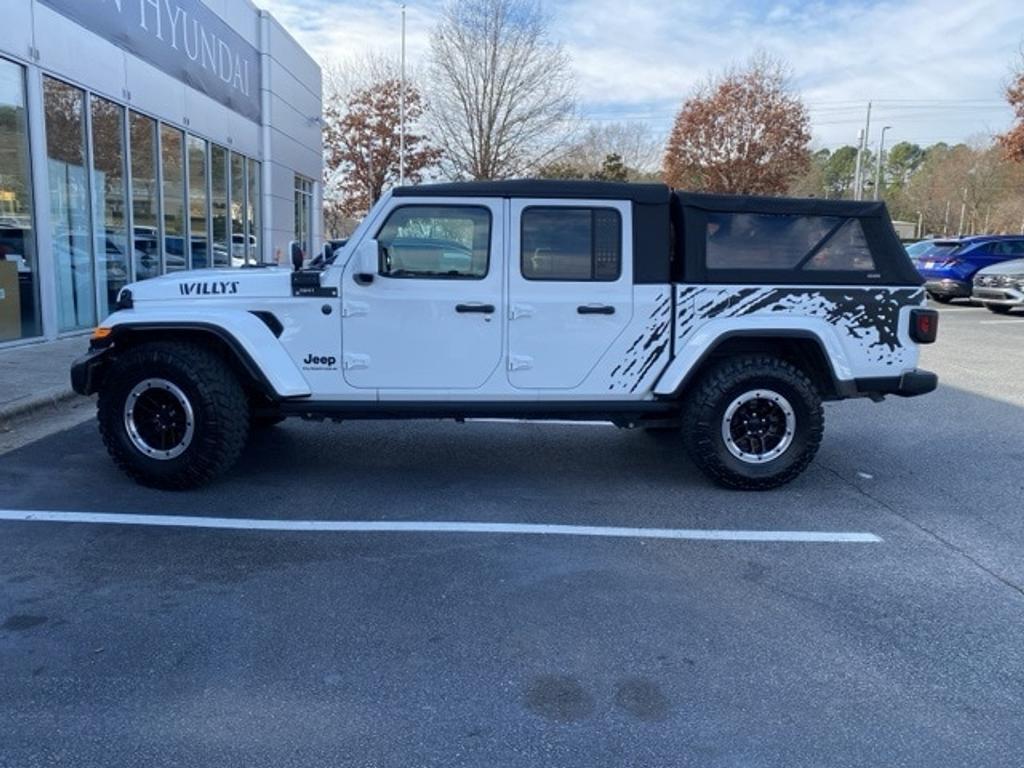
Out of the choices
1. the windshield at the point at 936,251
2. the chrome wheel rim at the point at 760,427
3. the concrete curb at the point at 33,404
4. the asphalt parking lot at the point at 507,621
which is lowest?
the asphalt parking lot at the point at 507,621

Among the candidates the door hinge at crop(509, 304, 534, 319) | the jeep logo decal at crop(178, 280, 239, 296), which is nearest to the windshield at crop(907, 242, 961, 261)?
the door hinge at crop(509, 304, 534, 319)

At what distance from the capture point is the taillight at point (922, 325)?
5555 millimetres

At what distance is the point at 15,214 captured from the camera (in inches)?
407

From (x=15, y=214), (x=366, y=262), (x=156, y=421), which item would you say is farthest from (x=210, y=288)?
(x=15, y=214)

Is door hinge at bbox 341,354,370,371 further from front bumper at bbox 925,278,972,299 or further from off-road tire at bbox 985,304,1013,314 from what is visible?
front bumper at bbox 925,278,972,299

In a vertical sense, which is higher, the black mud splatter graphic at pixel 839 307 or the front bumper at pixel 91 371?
the black mud splatter graphic at pixel 839 307

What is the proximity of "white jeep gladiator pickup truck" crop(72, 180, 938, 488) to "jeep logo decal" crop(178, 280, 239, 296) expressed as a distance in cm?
1

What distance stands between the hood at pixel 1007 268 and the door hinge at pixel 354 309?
58.6 ft

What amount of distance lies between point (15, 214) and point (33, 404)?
165 inches

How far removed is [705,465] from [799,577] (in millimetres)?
1408

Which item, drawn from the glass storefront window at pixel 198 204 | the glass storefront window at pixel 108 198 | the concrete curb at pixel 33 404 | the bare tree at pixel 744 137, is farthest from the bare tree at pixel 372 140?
the concrete curb at pixel 33 404

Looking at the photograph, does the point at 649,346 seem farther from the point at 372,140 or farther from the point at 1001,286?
the point at 372,140

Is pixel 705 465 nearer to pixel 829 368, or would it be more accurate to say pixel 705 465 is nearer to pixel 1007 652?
pixel 829 368

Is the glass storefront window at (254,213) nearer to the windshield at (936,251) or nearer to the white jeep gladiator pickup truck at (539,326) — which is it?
the white jeep gladiator pickup truck at (539,326)
